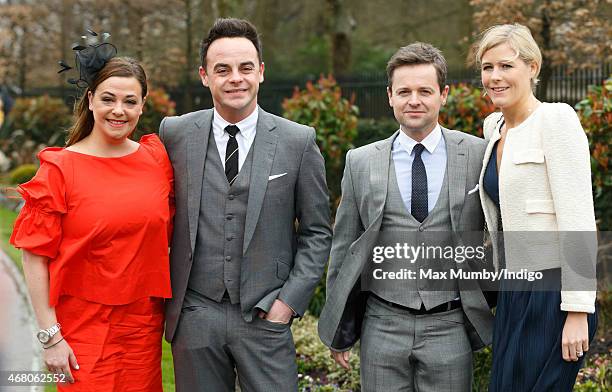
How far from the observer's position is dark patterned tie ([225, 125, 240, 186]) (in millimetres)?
3722

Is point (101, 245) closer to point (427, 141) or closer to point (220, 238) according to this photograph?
point (220, 238)

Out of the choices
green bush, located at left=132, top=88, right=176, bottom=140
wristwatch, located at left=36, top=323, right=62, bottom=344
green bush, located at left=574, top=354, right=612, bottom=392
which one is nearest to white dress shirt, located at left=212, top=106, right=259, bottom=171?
wristwatch, located at left=36, top=323, right=62, bottom=344

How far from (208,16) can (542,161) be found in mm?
16575

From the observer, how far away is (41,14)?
22.9 meters

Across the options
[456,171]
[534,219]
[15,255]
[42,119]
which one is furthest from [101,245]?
[42,119]

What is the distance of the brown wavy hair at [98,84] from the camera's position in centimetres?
368

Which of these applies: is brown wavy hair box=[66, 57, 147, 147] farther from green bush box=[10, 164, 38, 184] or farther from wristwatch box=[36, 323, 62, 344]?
green bush box=[10, 164, 38, 184]

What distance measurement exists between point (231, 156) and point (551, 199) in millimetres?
1453

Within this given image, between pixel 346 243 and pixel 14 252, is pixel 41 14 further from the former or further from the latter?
pixel 346 243

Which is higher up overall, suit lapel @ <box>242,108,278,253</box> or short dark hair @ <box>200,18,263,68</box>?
short dark hair @ <box>200,18,263,68</box>

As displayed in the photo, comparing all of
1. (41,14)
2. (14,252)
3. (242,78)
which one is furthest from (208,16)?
(242,78)

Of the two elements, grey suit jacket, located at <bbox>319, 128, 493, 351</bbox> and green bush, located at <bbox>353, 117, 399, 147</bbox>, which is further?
green bush, located at <bbox>353, 117, 399, 147</bbox>

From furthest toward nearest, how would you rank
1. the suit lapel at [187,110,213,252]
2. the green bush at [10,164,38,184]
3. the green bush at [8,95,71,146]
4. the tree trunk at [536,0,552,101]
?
the green bush at [8,95,71,146], the green bush at [10,164,38,184], the tree trunk at [536,0,552,101], the suit lapel at [187,110,213,252]

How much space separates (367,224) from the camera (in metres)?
3.68
